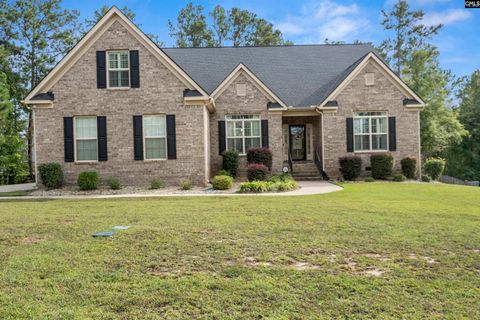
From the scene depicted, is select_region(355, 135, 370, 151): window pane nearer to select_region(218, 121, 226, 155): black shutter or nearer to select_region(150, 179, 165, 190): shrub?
select_region(218, 121, 226, 155): black shutter

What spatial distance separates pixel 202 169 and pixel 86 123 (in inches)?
210

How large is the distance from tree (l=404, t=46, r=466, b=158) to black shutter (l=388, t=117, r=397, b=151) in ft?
33.7

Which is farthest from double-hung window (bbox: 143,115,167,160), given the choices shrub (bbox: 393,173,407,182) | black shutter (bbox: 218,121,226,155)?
shrub (bbox: 393,173,407,182)

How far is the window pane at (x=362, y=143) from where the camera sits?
1770 cm

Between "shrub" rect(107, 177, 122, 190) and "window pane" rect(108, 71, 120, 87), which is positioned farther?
"window pane" rect(108, 71, 120, 87)

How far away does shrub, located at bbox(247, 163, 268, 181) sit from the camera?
49.7 feet

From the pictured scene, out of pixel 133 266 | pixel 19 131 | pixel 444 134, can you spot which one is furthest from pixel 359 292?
pixel 19 131

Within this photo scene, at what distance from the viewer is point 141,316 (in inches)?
119

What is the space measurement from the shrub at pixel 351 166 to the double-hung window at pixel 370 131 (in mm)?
1130

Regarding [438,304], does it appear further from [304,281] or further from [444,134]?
[444,134]

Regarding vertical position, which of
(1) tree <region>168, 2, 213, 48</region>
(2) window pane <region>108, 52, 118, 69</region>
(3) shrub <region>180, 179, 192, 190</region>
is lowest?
(3) shrub <region>180, 179, 192, 190</region>

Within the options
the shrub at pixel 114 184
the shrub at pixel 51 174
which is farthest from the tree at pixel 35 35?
the shrub at pixel 114 184

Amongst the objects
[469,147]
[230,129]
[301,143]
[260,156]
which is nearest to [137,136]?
[230,129]

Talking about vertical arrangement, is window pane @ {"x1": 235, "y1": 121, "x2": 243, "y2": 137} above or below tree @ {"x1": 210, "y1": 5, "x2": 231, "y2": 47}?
below
